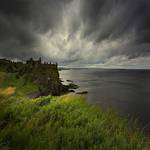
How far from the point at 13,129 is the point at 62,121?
90.0 inches

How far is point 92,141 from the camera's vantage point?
551cm

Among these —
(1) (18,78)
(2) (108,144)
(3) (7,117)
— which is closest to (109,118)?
(2) (108,144)

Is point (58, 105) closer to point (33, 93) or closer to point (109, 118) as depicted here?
point (109, 118)

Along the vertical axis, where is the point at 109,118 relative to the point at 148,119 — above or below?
above

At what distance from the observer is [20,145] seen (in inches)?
187

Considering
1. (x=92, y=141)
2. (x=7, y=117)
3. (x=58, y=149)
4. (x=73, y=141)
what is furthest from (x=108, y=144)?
(x=7, y=117)

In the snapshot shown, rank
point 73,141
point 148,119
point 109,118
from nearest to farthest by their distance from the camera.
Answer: point 73,141 < point 109,118 < point 148,119

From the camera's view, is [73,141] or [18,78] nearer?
[73,141]

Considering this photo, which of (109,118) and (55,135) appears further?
(109,118)

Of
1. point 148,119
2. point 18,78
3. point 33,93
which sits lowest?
point 148,119

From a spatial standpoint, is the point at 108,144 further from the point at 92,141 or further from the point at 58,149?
the point at 58,149

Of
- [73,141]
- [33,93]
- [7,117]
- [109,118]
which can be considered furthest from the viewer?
[33,93]

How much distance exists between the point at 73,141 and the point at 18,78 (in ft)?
173

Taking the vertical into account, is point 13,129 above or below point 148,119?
above
